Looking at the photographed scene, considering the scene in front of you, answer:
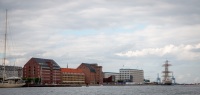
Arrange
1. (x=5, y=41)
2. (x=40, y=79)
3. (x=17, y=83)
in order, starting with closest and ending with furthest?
(x=5, y=41) → (x=17, y=83) → (x=40, y=79)

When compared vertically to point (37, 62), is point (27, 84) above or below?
below

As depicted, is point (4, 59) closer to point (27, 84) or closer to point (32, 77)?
point (27, 84)

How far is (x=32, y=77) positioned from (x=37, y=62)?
9.26m

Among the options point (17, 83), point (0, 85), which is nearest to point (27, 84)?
point (17, 83)

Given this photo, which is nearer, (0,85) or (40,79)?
(0,85)

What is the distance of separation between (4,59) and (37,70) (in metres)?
45.5

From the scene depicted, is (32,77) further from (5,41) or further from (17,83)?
(5,41)

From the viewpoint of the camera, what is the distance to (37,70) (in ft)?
652

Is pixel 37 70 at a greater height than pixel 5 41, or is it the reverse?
pixel 5 41

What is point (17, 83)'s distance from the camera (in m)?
160

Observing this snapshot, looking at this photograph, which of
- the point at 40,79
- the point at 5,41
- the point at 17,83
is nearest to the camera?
the point at 5,41

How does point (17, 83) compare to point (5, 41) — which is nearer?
point (5, 41)

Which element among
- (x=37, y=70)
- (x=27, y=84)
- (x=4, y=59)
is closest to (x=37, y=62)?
(x=37, y=70)

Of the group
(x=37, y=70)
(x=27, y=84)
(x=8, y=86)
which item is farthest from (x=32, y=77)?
(x=8, y=86)
